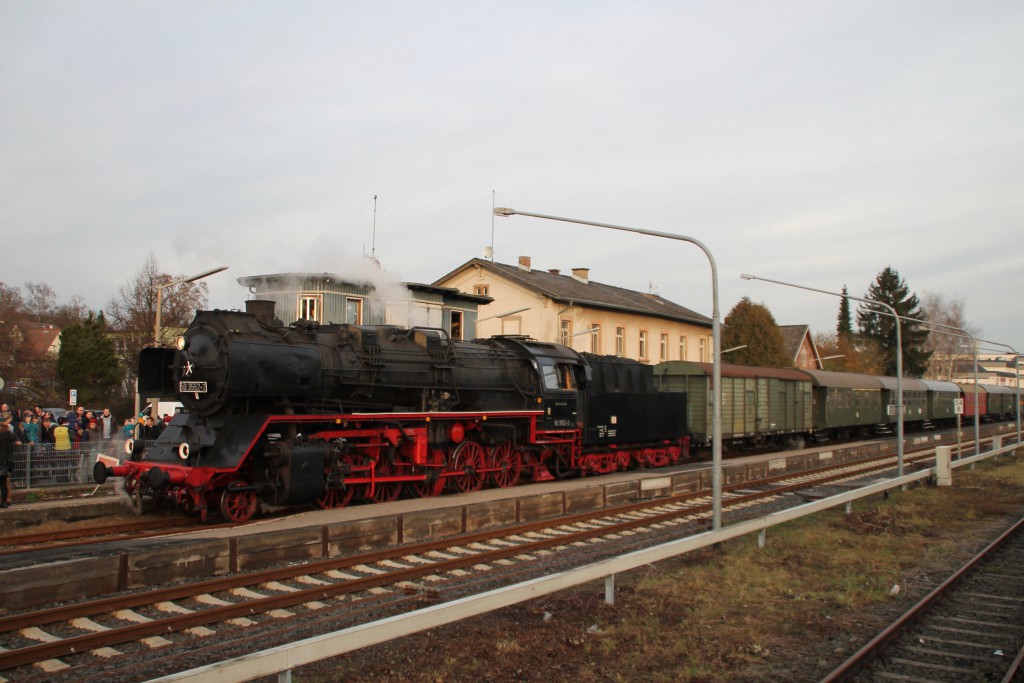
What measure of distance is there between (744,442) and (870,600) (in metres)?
19.9

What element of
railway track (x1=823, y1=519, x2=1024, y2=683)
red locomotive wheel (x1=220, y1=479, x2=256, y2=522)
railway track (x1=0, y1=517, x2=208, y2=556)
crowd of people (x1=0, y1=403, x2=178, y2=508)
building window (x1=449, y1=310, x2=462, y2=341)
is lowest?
railway track (x1=823, y1=519, x2=1024, y2=683)

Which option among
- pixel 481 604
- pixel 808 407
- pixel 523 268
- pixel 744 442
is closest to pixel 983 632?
pixel 481 604

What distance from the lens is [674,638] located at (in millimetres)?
7566

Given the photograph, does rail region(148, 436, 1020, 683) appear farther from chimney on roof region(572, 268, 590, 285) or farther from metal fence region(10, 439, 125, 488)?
chimney on roof region(572, 268, 590, 285)

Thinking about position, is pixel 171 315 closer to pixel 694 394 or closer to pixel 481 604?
pixel 694 394

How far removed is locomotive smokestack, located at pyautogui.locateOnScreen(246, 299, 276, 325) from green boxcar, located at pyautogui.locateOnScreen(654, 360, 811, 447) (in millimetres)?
15250

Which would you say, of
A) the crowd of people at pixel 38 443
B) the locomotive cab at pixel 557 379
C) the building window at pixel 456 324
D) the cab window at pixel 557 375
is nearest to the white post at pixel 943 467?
the locomotive cab at pixel 557 379

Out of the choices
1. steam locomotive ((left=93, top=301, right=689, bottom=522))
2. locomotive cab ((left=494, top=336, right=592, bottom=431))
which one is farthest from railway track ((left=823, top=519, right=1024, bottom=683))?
locomotive cab ((left=494, top=336, right=592, bottom=431))

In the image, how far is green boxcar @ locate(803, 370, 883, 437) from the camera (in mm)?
32562

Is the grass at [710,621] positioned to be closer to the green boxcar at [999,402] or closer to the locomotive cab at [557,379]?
the locomotive cab at [557,379]

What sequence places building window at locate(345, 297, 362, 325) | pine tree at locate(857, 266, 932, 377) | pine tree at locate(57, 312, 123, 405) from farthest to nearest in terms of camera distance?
pine tree at locate(857, 266, 932, 377)
pine tree at locate(57, 312, 123, 405)
building window at locate(345, 297, 362, 325)

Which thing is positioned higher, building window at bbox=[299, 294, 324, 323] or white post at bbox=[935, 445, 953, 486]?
building window at bbox=[299, 294, 324, 323]

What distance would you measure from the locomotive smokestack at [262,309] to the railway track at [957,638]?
11.0 m

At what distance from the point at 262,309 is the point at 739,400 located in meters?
17.4
